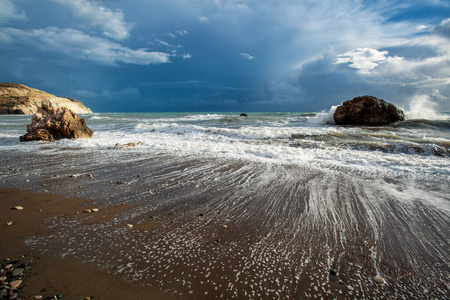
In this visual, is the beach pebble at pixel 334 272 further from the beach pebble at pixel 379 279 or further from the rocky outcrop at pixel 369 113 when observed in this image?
the rocky outcrop at pixel 369 113

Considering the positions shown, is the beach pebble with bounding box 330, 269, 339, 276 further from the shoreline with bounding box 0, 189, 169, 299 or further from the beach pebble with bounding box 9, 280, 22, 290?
the beach pebble with bounding box 9, 280, 22, 290

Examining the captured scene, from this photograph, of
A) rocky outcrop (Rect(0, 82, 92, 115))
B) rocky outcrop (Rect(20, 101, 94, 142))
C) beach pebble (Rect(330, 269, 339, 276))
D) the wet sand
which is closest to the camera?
the wet sand

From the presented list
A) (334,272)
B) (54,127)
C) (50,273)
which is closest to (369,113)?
(334,272)

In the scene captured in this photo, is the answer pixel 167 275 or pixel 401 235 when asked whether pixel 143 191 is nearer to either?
pixel 167 275

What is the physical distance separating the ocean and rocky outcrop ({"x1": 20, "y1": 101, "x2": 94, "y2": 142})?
15.0ft

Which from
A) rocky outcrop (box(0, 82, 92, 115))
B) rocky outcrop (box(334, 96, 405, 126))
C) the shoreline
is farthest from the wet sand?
rocky outcrop (box(0, 82, 92, 115))

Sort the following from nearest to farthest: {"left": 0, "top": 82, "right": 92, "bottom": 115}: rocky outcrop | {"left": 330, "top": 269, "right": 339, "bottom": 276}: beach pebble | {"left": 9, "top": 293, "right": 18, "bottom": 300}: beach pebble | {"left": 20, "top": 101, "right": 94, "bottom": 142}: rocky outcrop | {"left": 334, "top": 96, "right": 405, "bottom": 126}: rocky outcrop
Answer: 1. {"left": 9, "top": 293, "right": 18, "bottom": 300}: beach pebble
2. {"left": 330, "top": 269, "right": 339, "bottom": 276}: beach pebble
3. {"left": 20, "top": 101, "right": 94, "bottom": 142}: rocky outcrop
4. {"left": 334, "top": 96, "right": 405, "bottom": 126}: rocky outcrop
5. {"left": 0, "top": 82, "right": 92, "bottom": 115}: rocky outcrop

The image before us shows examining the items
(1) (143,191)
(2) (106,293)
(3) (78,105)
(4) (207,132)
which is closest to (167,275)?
(2) (106,293)

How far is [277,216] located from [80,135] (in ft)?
33.9

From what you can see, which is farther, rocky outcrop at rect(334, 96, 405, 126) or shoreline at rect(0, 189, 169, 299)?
rocky outcrop at rect(334, 96, 405, 126)

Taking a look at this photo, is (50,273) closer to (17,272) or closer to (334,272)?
(17,272)

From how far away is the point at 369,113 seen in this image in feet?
49.7

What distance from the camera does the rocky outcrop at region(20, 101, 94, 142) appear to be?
8836 millimetres

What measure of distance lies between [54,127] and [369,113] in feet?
65.2
